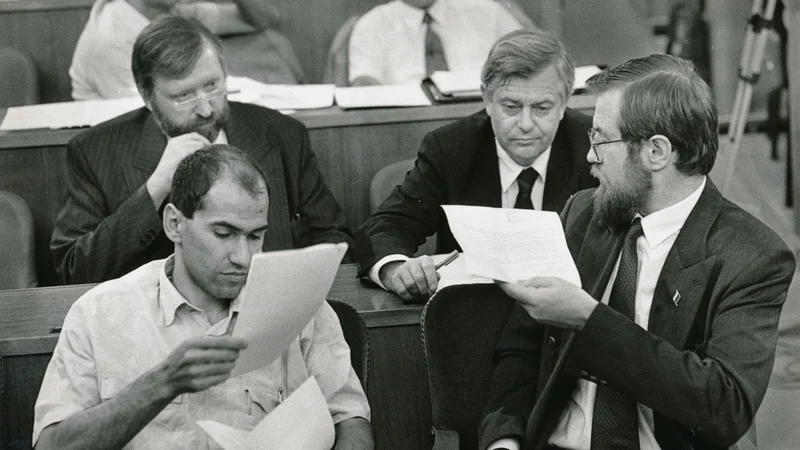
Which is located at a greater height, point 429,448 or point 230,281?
point 230,281

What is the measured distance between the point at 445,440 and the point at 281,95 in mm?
2221

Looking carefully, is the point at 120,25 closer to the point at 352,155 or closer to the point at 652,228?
the point at 352,155

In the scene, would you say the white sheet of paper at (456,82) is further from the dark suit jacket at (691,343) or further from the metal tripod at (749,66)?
the dark suit jacket at (691,343)

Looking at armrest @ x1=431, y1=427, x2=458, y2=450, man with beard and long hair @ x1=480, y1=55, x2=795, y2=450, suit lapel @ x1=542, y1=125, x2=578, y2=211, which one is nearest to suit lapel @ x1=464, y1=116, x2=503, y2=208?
suit lapel @ x1=542, y1=125, x2=578, y2=211

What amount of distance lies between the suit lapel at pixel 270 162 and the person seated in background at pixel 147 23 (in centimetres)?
134

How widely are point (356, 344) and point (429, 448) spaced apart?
0.40 meters

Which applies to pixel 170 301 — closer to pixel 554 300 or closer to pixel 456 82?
pixel 554 300

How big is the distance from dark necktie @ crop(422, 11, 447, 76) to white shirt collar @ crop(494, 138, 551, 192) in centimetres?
184

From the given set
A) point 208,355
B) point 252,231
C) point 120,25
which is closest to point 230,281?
point 252,231

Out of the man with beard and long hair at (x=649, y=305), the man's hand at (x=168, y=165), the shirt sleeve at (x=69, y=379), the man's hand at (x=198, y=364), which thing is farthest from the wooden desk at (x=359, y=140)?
the man's hand at (x=198, y=364)

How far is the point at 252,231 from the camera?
215cm

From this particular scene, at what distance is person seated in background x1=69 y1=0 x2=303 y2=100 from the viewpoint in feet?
15.1

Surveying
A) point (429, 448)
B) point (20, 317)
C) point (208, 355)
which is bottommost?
point (429, 448)

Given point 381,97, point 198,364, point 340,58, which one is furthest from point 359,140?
point 198,364
